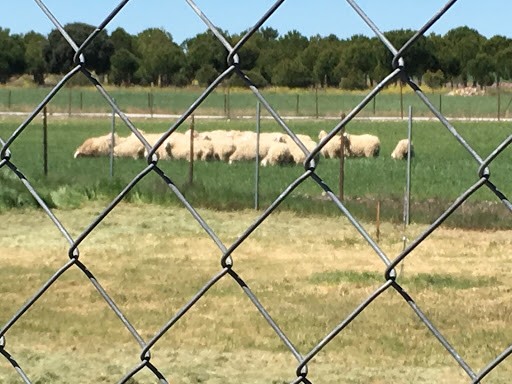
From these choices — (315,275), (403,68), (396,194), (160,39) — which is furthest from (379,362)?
(396,194)

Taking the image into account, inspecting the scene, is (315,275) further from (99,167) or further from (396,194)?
(99,167)

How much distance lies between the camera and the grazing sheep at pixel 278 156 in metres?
18.7

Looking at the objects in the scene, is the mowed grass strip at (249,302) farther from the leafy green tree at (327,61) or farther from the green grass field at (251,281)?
the leafy green tree at (327,61)

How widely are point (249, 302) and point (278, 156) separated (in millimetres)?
10873

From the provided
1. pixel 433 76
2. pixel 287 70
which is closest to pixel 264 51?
pixel 433 76

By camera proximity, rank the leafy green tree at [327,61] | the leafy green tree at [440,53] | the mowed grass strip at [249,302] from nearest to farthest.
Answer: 1. the leafy green tree at [440,53]
2. the leafy green tree at [327,61]
3. the mowed grass strip at [249,302]

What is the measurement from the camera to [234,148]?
64.8ft

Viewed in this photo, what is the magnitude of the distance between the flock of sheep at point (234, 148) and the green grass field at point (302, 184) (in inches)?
13.8

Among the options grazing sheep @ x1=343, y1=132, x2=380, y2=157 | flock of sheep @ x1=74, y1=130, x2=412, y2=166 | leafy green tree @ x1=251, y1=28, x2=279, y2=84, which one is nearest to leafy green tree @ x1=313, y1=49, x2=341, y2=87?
leafy green tree @ x1=251, y1=28, x2=279, y2=84

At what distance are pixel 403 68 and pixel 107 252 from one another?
29.4ft

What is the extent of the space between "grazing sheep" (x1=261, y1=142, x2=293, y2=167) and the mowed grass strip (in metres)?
6.04

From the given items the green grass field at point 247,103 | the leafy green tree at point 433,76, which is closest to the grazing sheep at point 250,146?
the green grass field at point 247,103

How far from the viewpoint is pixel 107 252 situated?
1023 centimetres

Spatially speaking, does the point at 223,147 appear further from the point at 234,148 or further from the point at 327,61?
the point at 327,61
